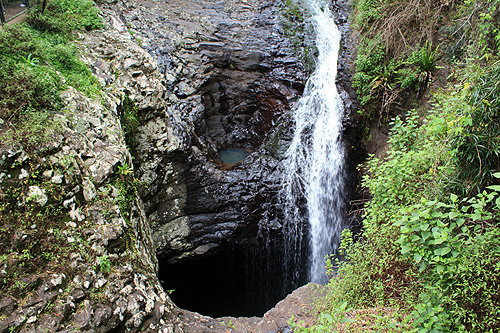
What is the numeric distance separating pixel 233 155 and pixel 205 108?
1.77 m

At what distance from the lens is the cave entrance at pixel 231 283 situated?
25.3 ft

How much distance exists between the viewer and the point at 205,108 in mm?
8898

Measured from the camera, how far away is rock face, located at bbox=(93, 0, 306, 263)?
6742 mm

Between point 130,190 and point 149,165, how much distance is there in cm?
168

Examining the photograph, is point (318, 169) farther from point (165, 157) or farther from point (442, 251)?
point (442, 251)

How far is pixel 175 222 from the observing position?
7.21 metres

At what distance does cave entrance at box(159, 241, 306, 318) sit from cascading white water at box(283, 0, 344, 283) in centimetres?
95

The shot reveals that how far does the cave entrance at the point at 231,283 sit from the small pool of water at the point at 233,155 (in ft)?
9.43

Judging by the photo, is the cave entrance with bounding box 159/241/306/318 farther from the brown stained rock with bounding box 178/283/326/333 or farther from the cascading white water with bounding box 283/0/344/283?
the brown stained rock with bounding box 178/283/326/333

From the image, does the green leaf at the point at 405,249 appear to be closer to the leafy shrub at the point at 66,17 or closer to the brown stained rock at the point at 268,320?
the brown stained rock at the point at 268,320

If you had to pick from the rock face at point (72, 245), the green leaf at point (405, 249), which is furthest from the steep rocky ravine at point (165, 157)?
the green leaf at point (405, 249)

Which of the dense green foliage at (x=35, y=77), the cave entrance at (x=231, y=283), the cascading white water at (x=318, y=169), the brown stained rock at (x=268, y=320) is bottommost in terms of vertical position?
the cave entrance at (x=231, y=283)

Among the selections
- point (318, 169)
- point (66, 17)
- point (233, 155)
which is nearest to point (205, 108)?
point (233, 155)

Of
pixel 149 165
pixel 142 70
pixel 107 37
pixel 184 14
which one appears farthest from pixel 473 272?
pixel 184 14
